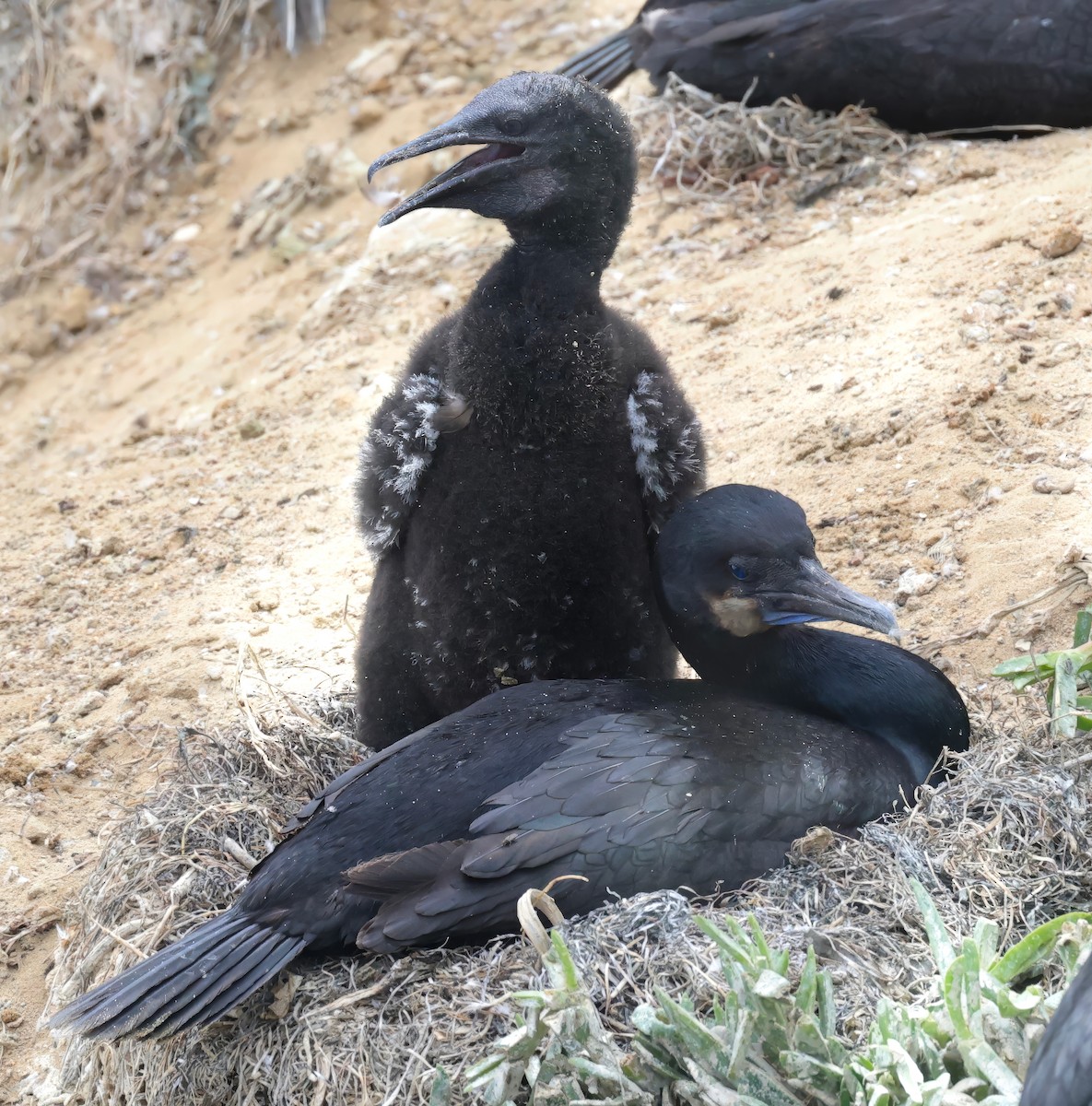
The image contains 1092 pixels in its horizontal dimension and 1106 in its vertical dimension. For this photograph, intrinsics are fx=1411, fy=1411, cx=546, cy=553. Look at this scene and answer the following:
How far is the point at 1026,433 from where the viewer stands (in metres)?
4.67

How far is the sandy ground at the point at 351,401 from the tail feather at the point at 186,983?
89 centimetres

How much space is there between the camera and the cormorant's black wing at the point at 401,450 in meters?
3.79

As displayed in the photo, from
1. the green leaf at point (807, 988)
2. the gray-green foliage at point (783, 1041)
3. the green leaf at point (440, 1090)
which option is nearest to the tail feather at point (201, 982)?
the green leaf at point (440, 1090)

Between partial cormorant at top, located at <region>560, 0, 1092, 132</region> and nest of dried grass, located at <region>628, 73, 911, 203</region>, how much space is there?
97mm

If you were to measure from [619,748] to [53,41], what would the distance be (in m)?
7.34

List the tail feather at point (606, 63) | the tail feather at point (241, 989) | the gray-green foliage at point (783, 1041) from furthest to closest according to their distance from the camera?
the tail feather at point (606, 63), the tail feather at point (241, 989), the gray-green foliage at point (783, 1041)

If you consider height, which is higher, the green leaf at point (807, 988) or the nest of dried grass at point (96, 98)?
the nest of dried grass at point (96, 98)

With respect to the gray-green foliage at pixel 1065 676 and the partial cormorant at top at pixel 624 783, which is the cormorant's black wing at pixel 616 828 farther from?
the gray-green foliage at pixel 1065 676

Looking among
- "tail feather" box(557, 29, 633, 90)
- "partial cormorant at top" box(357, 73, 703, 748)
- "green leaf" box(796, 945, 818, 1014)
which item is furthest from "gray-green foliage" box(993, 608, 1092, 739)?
"tail feather" box(557, 29, 633, 90)

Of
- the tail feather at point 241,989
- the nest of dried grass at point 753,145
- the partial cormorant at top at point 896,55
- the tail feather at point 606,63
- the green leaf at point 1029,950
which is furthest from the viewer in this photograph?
the tail feather at point 606,63

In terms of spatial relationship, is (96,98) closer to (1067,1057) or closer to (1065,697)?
(1065,697)

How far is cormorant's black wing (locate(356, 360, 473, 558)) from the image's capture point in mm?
3785

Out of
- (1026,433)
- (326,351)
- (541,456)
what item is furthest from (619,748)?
(326,351)

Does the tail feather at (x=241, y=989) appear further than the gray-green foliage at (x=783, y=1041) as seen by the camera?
Yes
